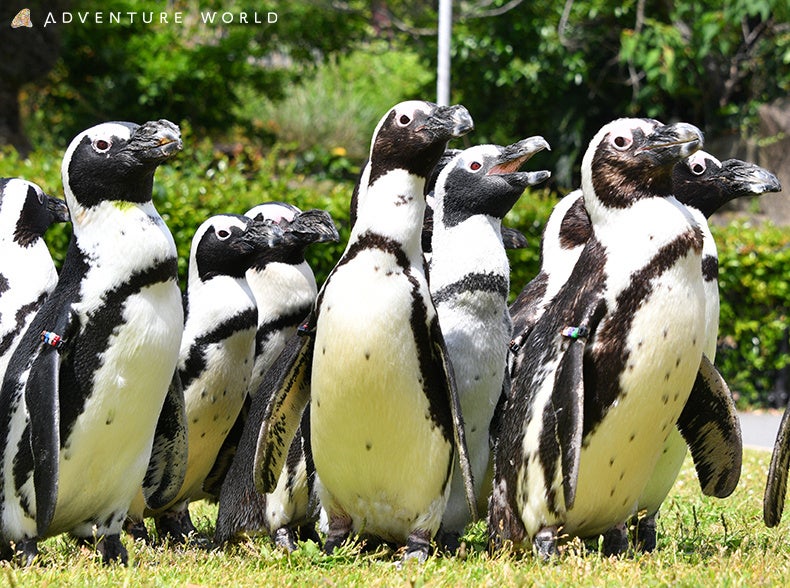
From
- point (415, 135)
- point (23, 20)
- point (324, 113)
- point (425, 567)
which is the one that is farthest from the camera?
point (324, 113)

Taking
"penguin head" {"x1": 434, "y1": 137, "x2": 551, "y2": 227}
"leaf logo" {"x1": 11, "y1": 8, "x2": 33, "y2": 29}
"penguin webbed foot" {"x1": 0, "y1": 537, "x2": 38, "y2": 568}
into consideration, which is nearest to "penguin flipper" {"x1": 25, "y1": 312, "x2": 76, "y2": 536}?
"penguin webbed foot" {"x1": 0, "y1": 537, "x2": 38, "y2": 568}

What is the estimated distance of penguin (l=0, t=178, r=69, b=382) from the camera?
4262mm

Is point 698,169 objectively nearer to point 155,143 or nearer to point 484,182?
point 484,182

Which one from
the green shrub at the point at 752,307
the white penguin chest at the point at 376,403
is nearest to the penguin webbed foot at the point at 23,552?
the white penguin chest at the point at 376,403

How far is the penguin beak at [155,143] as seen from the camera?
12.2 feet

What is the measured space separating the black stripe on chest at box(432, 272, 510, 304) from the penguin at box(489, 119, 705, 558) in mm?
351

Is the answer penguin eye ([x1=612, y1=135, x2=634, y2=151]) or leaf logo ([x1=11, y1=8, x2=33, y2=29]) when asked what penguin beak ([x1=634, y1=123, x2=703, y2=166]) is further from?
leaf logo ([x1=11, y1=8, x2=33, y2=29])

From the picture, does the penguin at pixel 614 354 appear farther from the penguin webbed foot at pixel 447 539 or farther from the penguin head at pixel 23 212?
the penguin head at pixel 23 212

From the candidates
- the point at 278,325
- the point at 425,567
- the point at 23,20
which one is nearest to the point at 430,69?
the point at 23,20

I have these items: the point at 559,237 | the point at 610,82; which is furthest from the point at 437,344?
the point at 610,82

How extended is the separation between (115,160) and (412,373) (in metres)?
1.26

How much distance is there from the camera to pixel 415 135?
3.84 m

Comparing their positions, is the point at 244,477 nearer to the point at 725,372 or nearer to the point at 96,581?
the point at 96,581

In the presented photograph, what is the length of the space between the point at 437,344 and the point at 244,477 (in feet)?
3.49
